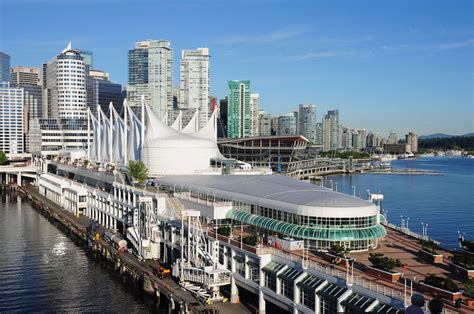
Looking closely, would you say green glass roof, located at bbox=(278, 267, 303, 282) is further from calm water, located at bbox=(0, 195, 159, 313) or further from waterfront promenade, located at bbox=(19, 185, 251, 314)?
calm water, located at bbox=(0, 195, 159, 313)

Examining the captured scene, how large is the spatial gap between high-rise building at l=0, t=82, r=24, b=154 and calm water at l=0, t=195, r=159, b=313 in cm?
11120

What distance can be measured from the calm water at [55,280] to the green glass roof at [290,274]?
11.7 metres

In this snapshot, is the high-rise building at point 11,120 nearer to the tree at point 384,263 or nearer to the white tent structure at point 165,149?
the white tent structure at point 165,149

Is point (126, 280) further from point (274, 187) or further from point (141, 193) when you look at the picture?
point (274, 187)

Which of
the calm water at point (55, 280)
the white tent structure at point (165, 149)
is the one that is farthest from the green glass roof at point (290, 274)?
the white tent structure at point (165, 149)

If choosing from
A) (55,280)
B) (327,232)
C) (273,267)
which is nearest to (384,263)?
(327,232)

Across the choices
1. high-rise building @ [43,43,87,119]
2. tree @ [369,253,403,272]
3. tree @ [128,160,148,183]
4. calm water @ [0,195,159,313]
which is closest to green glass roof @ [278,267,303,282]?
tree @ [369,253,403,272]

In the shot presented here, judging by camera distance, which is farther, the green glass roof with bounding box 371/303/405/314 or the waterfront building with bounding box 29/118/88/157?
the waterfront building with bounding box 29/118/88/157

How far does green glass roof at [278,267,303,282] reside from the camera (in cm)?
2761

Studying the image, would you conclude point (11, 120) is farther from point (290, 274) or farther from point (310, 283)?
point (310, 283)

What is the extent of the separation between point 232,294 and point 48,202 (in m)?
58.0

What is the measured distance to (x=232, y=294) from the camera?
33000 mm

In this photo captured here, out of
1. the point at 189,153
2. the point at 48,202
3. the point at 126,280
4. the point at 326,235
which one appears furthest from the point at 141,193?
the point at 48,202

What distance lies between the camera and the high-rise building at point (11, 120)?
162 metres
